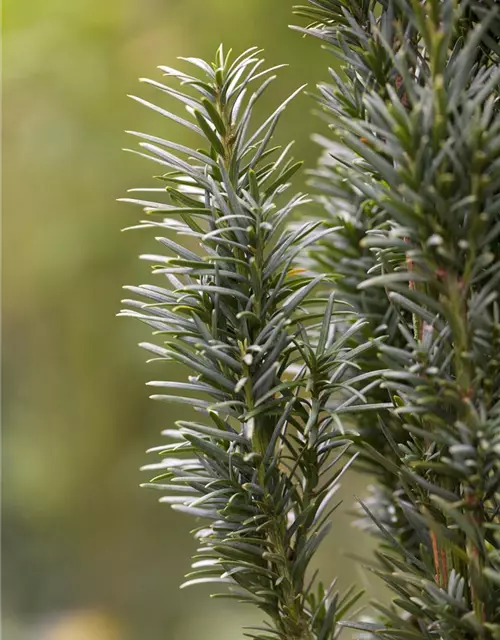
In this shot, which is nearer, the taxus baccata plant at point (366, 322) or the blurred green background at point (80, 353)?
the taxus baccata plant at point (366, 322)

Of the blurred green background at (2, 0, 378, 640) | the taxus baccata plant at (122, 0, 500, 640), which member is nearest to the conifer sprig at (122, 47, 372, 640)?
the taxus baccata plant at (122, 0, 500, 640)

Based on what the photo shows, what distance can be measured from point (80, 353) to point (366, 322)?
0.81 metres

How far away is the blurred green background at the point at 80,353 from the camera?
1007 millimetres

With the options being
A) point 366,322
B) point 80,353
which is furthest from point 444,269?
point 80,353

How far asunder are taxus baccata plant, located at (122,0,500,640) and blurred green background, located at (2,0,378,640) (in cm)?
72

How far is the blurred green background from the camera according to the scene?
1007 millimetres

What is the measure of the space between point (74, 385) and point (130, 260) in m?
0.22

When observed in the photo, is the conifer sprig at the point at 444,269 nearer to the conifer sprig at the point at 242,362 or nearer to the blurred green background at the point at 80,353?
the conifer sprig at the point at 242,362

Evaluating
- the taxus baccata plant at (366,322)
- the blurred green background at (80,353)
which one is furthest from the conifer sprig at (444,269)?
the blurred green background at (80,353)

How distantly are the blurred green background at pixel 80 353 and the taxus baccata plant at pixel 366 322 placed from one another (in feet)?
2.38

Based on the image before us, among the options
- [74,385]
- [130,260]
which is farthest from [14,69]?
[74,385]

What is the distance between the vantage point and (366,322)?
0.98ft

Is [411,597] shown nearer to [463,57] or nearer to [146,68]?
[463,57]

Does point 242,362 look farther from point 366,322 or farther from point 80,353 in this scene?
point 80,353
